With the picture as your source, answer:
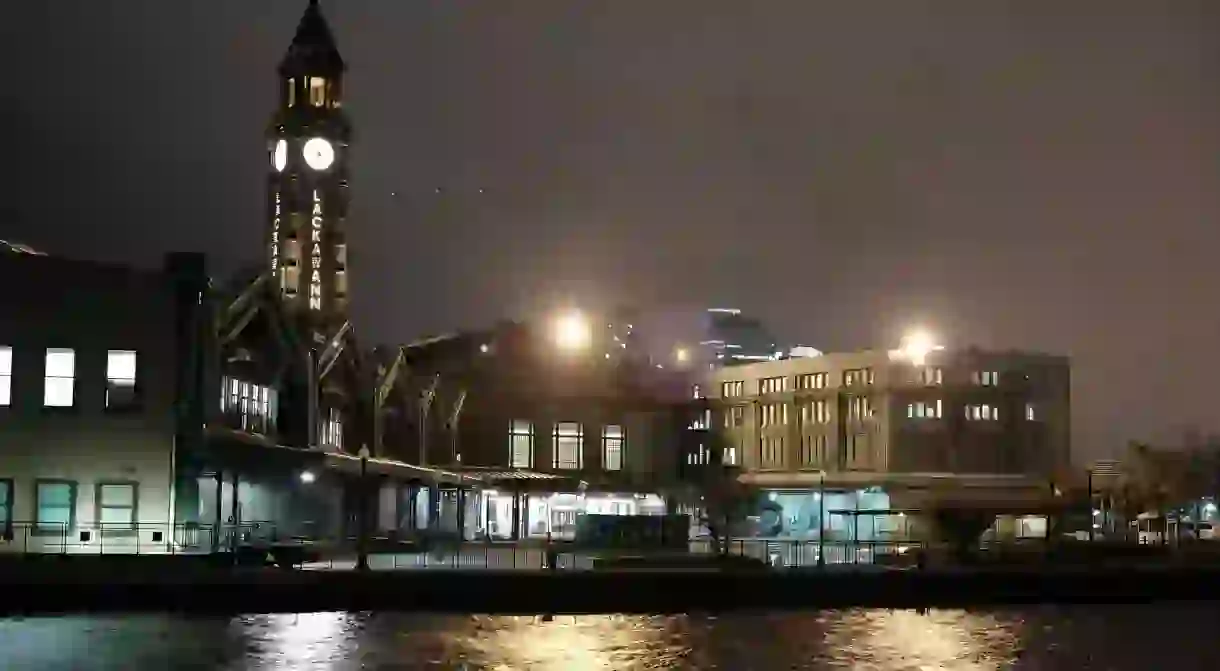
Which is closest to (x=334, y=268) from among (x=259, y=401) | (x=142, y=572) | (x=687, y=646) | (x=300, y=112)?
(x=300, y=112)

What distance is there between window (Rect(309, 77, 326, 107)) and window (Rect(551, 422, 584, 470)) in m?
37.4

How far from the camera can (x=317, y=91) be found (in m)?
109

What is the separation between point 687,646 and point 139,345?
21.1 metres

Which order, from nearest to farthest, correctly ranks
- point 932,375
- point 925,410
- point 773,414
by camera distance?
point 925,410 → point 932,375 → point 773,414

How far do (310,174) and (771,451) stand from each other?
4231cm

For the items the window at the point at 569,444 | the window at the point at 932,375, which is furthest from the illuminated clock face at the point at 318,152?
the window at the point at 932,375

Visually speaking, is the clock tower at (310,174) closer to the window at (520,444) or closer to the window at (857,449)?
the window at (520,444)

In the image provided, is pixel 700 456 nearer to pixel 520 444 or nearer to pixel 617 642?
pixel 520 444

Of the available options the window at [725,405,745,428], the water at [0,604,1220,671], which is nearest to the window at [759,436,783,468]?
the window at [725,405,745,428]

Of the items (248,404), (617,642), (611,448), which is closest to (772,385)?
(611,448)

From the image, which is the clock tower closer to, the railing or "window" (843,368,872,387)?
"window" (843,368,872,387)

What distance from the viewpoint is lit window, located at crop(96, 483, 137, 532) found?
1777 inches

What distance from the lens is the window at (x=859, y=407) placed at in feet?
396

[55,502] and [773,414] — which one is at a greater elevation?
[773,414]
